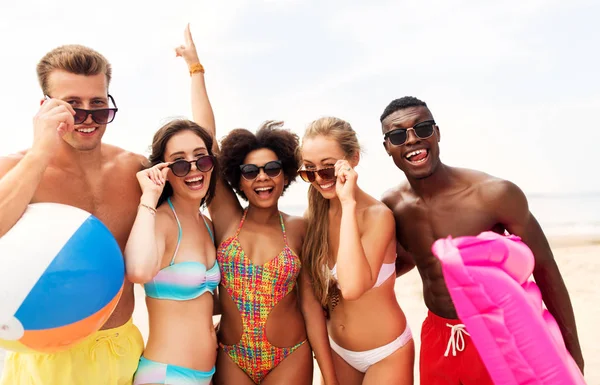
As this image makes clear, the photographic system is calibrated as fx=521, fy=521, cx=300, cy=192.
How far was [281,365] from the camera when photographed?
12.7 feet

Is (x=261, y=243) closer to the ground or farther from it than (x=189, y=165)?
closer to the ground

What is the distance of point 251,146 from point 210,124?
678mm

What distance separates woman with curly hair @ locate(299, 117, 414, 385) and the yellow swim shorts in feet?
4.63

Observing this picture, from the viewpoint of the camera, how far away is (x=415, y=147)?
3.89 meters

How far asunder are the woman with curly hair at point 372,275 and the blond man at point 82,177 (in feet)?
4.37

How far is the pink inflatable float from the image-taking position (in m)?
2.59

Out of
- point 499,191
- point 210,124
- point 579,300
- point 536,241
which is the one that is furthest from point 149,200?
point 579,300

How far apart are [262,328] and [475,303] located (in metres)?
1.68

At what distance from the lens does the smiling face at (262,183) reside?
3.95 m

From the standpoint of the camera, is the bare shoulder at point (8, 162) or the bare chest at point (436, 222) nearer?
the bare shoulder at point (8, 162)

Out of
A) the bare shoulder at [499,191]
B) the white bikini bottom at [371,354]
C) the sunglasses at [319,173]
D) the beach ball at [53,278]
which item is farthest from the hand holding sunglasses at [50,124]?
the bare shoulder at [499,191]

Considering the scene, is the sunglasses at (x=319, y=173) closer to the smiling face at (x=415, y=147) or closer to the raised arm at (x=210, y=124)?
the smiling face at (x=415, y=147)

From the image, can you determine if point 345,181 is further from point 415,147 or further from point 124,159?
point 124,159

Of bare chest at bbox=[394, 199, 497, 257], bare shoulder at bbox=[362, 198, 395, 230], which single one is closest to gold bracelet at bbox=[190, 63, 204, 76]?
bare shoulder at bbox=[362, 198, 395, 230]
